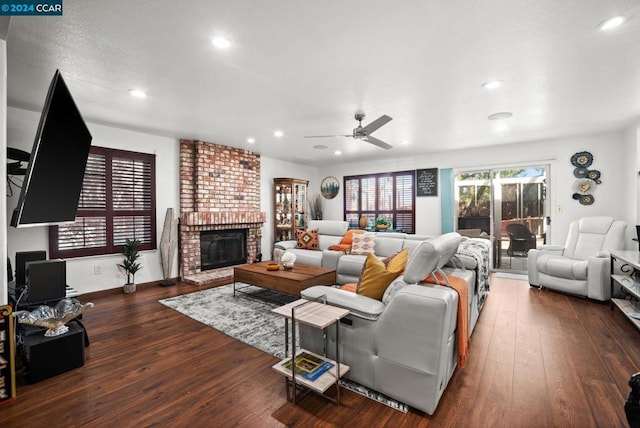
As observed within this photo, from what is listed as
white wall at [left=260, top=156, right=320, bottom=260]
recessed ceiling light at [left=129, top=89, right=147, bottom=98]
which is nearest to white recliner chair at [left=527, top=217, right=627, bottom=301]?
white wall at [left=260, top=156, right=320, bottom=260]

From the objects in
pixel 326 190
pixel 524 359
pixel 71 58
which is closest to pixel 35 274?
pixel 71 58

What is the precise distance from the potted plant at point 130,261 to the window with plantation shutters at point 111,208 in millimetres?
172

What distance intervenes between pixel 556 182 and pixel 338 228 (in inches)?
157

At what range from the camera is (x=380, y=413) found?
5.82ft

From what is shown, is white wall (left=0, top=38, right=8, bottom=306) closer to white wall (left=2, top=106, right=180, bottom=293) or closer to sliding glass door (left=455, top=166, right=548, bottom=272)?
white wall (left=2, top=106, right=180, bottom=293)

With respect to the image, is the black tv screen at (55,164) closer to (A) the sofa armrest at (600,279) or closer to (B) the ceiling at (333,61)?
(B) the ceiling at (333,61)

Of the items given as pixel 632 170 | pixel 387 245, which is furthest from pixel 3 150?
pixel 632 170

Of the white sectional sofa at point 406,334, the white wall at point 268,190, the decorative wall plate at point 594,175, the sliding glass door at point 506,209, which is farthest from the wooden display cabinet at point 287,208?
the decorative wall plate at point 594,175

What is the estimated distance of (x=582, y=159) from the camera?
4891 mm

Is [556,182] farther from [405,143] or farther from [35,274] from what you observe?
[35,274]

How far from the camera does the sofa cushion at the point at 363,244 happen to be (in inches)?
192

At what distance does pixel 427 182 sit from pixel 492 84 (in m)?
3.78

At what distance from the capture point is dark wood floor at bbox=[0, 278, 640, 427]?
175 centimetres

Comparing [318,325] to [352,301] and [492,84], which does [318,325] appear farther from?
[492,84]
